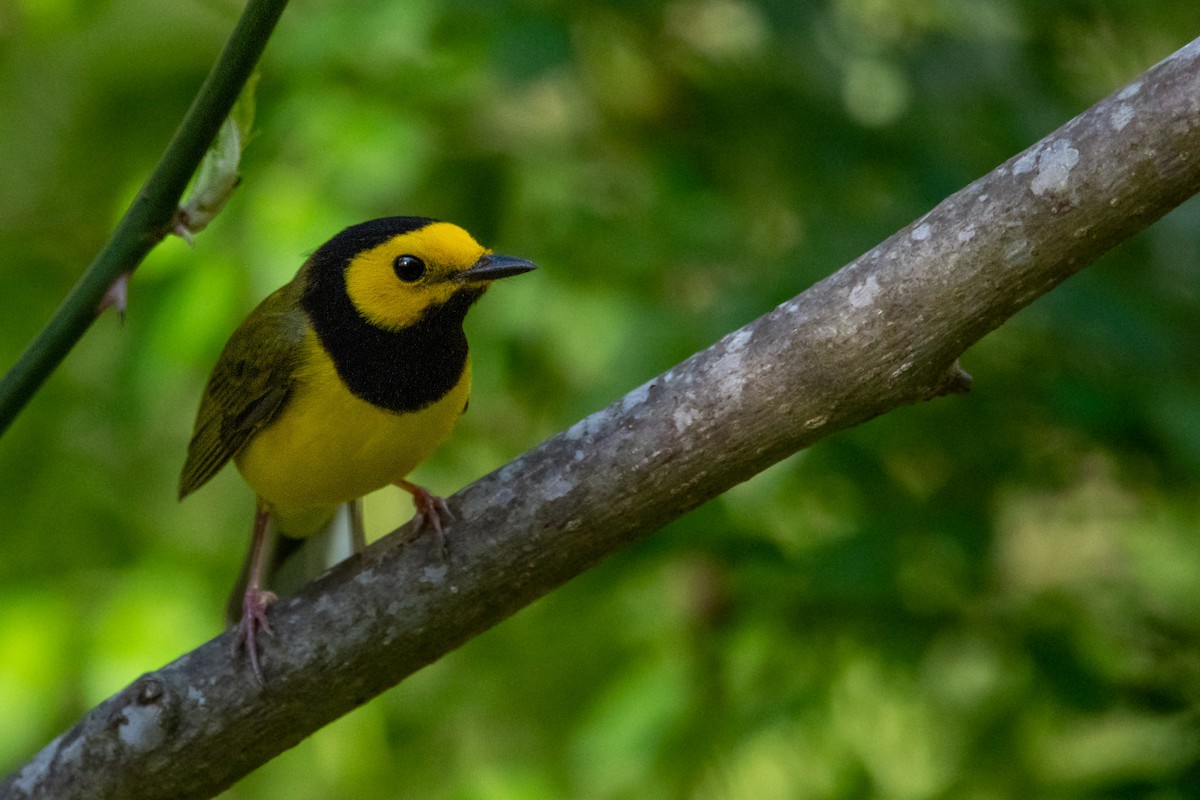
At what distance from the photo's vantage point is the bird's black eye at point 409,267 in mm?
3938

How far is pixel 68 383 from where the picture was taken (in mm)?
4598

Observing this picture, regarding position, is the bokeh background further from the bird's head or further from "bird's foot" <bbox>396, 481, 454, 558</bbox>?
"bird's foot" <bbox>396, 481, 454, 558</bbox>

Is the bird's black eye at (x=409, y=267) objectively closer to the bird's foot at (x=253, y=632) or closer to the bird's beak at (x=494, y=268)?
the bird's beak at (x=494, y=268)

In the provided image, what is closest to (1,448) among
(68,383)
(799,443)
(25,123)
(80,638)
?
(68,383)

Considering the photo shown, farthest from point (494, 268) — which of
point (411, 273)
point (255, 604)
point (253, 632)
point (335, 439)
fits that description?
point (253, 632)

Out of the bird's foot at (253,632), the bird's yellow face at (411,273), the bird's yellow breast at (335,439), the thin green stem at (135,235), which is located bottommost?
the thin green stem at (135,235)

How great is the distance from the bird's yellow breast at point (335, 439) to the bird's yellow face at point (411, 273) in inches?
8.0

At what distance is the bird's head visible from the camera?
3.91m

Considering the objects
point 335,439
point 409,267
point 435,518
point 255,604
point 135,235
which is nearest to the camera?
point 135,235

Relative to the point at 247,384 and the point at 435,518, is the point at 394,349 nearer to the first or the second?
the point at 247,384

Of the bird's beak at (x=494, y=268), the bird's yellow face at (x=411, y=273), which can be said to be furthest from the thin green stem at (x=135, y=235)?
the bird's yellow face at (x=411, y=273)

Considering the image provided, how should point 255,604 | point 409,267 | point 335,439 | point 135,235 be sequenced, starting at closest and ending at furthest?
point 135,235 < point 255,604 < point 335,439 < point 409,267

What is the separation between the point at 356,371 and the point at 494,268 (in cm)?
50

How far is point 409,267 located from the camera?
12.9ft
